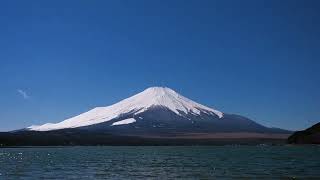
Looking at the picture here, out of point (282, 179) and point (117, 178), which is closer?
point (282, 179)

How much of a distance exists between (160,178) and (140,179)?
2.36 metres

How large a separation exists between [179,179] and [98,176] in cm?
1027

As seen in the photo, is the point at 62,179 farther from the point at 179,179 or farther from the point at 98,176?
the point at 179,179

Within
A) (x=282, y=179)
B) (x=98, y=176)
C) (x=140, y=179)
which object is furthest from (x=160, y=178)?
(x=282, y=179)

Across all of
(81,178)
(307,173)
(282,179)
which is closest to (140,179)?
(81,178)

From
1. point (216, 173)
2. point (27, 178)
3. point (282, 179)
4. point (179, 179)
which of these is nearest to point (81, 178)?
point (27, 178)

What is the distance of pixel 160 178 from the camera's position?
198ft

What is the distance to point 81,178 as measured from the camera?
198ft

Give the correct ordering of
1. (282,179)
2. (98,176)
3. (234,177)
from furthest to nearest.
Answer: (98,176) → (234,177) → (282,179)

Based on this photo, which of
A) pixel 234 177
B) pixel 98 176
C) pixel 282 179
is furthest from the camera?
pixel 98 176

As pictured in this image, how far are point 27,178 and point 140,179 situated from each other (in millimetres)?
12344

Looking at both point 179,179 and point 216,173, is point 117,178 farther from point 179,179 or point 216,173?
point 216,173

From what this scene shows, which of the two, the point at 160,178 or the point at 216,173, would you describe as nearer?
the point at 160,178

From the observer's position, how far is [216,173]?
65.2m
